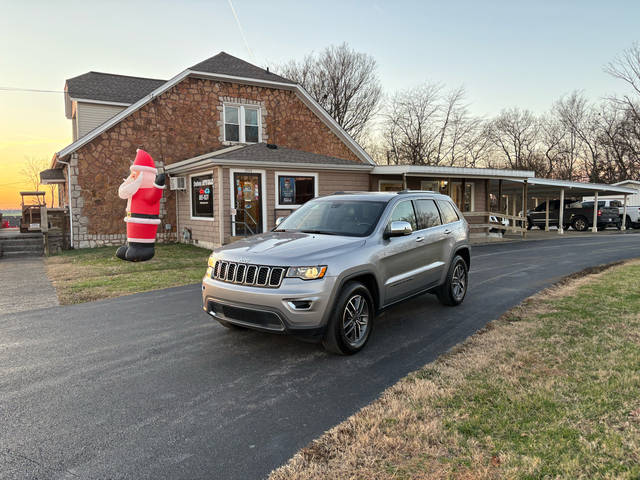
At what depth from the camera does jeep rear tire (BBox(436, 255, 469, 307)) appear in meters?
6.51

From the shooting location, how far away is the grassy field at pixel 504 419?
2.47 m

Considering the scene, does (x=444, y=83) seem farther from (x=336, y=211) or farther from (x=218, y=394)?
(x=218, y=394)

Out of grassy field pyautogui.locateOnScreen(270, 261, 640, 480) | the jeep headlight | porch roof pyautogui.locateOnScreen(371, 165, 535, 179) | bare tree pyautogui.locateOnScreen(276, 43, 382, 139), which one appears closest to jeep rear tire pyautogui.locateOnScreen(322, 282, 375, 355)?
the jeep headlight

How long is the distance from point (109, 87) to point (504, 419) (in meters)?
21.9

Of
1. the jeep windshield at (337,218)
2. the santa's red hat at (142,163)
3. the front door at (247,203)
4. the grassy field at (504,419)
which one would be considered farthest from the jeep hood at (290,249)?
the front door at (247,203)

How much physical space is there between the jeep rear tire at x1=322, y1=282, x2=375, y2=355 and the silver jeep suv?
0.04 feet

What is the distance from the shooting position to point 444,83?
39.0m

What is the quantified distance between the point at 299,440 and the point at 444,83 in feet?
136

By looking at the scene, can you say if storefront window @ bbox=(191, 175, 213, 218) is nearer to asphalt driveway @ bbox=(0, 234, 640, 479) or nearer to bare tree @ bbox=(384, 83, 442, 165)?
asphalt driveway @ bbox=(0, 234, 640, 479)

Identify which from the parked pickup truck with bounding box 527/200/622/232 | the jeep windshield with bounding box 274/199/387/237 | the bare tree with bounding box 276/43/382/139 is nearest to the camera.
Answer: the jeep windshield with bounding box 274/199/387/237

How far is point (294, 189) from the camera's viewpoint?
1544 cm

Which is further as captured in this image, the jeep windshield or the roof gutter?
the roof gutter

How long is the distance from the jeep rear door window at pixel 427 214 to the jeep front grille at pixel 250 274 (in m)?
2.68

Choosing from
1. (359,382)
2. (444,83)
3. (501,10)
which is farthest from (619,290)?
(444,83)
